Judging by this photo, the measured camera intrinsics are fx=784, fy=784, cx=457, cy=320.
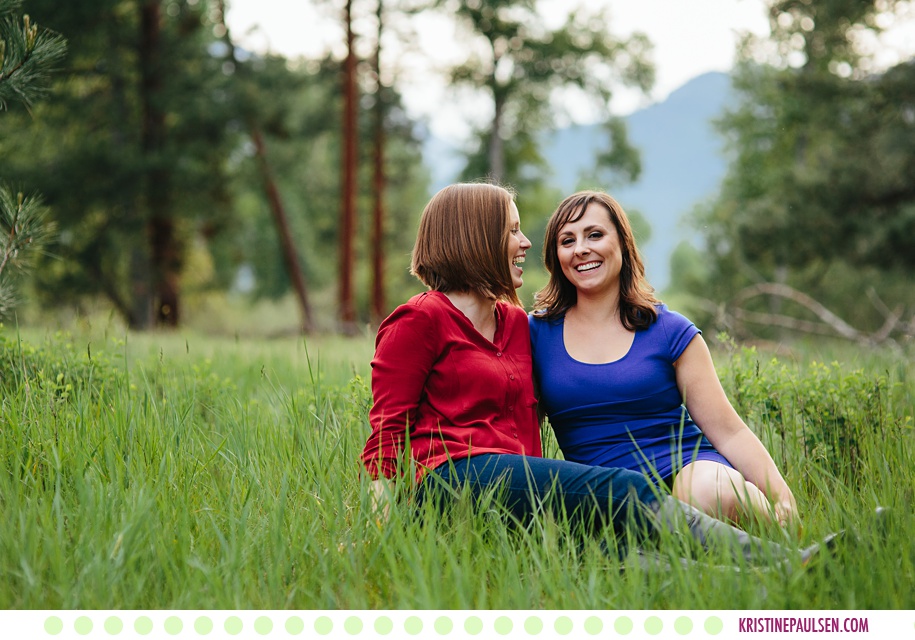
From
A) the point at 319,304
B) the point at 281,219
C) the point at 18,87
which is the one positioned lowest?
the point at 319,304

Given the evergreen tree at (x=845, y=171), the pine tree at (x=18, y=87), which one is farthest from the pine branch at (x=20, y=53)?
the evergreen tree at (x=845, y=171)

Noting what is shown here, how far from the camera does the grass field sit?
2227 mm

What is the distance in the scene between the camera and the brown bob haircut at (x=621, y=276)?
3258 millimetres

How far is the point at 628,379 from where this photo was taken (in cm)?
313

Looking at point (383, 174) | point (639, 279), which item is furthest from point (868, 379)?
point (383, 174)

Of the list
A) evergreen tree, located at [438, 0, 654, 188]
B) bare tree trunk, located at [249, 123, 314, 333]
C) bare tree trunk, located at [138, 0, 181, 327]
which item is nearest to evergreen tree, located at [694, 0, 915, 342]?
evergreen tree, located at [438, 0, 654, 188]

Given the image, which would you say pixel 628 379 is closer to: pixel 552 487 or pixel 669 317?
pixel 669 317

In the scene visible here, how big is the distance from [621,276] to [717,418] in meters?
0.73

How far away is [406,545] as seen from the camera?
2352mm

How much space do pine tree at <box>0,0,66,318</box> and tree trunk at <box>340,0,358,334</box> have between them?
45.0 feet

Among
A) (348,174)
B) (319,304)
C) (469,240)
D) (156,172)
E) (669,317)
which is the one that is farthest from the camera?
(319,304)

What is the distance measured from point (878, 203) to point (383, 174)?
13039mm

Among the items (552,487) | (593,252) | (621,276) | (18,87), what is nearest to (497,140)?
(18,87)
